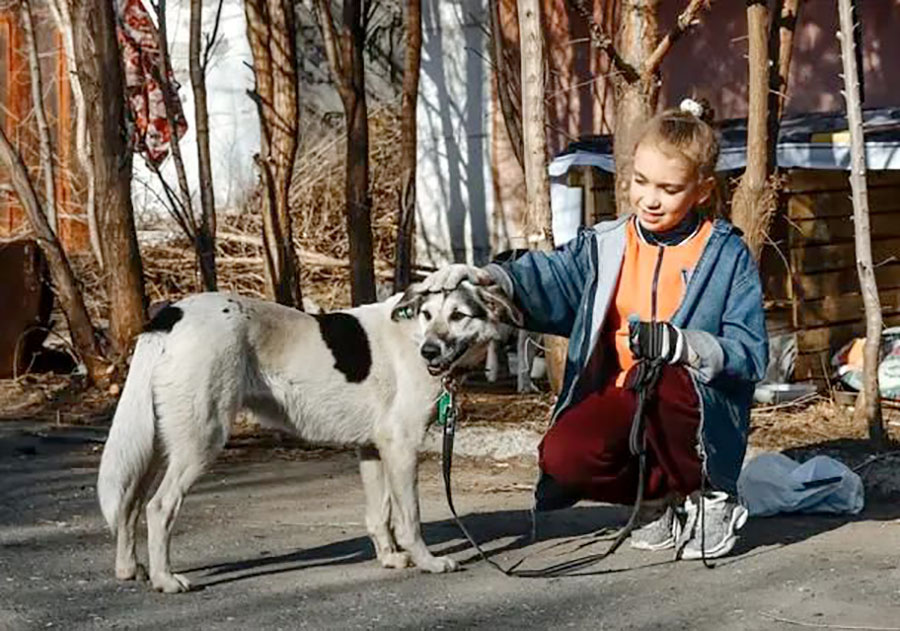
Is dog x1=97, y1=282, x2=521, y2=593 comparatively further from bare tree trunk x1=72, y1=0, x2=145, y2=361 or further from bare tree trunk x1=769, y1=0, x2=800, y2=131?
bare tree trunk x1=72, y1=0, x2=145, y2=361

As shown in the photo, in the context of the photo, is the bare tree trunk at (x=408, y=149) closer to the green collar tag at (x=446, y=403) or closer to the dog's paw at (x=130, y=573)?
the green collar tag at (x=446, y=403)

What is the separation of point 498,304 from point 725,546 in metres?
1.19

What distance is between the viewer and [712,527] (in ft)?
19.9

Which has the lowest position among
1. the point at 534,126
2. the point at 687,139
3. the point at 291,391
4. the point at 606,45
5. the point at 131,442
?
the point at 131,442

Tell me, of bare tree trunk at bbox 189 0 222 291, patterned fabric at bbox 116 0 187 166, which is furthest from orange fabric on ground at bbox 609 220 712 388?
patterned fabric at bbox 116 0 187 166

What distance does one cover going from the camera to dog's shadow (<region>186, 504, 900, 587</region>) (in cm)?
604

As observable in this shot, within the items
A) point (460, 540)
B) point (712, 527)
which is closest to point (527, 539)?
point (460, 540)

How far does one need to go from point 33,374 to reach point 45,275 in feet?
2.17

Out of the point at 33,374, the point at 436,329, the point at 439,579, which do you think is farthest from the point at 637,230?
the point at 33,374

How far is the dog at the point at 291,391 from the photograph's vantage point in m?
5.71

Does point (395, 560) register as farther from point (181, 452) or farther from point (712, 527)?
point (712, 527)

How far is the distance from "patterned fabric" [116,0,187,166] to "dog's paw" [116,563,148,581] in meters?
7.86

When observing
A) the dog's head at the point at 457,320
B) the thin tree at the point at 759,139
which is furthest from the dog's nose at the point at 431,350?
the thin tree at the point at 759,139

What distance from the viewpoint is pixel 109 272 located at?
9.83 m
